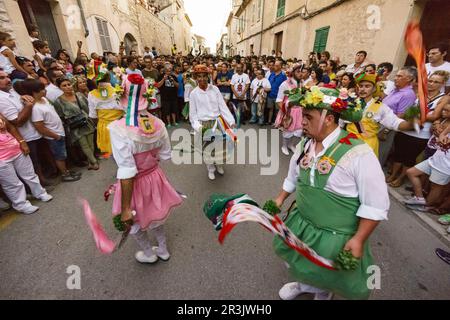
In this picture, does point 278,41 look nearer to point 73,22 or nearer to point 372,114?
point 73,22

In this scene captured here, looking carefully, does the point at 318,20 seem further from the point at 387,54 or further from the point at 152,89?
the point at 152,89

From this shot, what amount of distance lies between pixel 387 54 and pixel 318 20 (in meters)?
5.11

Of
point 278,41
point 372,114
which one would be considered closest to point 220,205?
point 372,114

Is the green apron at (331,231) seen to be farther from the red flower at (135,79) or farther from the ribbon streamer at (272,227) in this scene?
the red flower at (135,79)

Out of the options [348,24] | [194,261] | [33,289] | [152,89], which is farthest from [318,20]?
[33,289]

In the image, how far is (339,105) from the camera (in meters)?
1.38

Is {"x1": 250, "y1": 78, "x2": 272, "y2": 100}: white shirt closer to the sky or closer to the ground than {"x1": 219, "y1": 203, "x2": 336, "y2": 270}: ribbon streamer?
closer to the sky

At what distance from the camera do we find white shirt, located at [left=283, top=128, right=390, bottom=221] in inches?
51.7

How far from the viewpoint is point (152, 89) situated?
1893 mm

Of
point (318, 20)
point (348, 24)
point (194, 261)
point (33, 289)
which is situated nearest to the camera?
point (33, 289)

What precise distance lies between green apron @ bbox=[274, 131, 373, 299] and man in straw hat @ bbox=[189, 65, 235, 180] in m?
2.66

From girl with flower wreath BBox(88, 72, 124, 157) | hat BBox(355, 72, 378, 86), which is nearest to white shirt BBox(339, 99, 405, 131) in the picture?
hat BBox(355, 72, 378, 86)

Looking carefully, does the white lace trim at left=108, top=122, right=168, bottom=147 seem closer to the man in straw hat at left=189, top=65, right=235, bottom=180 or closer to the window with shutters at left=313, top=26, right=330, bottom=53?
the man in straw hat at left=189, top=65, right=235, bottom=180
